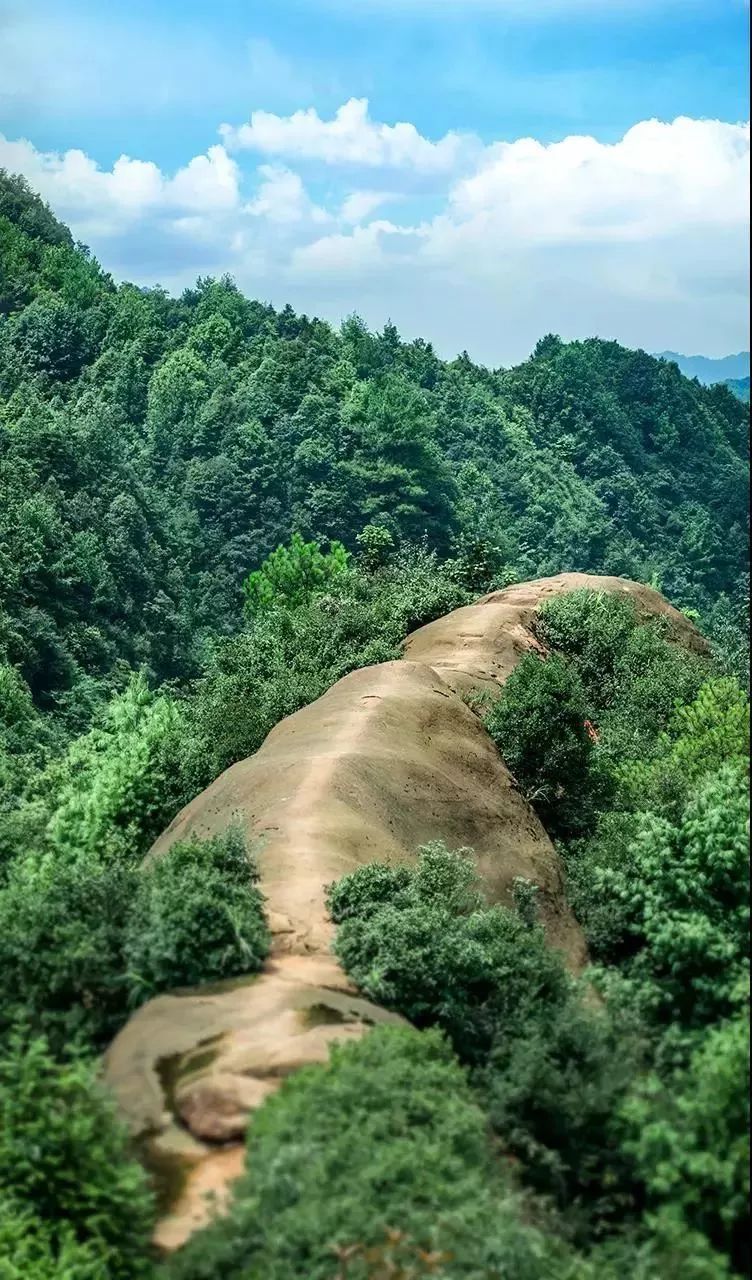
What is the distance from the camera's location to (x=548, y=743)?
22734 millimetres

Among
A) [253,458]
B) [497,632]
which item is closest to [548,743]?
[497,632]

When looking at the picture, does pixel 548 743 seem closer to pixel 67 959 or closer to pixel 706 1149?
pixel 67 959

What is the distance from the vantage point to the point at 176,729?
2572cm

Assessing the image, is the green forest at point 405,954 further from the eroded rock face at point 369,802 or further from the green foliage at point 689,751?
the eroded rock face at point 369,802

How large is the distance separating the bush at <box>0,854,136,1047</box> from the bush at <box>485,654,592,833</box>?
33.1ft

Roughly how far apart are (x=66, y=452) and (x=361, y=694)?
43060mm

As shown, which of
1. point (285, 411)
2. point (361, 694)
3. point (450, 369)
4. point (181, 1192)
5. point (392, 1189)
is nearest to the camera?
point (392, 1189)

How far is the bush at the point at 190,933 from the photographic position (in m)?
12.6

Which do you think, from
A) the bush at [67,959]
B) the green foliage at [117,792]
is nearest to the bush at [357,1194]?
the bush at [67,959]

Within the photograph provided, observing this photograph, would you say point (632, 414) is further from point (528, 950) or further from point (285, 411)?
point (528, 950)

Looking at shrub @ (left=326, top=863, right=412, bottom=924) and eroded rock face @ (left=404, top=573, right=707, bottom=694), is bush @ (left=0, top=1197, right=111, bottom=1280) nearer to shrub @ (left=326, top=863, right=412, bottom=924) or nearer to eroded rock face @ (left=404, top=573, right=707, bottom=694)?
shrub @ (left=326, top=863, right=412, bottom=924)

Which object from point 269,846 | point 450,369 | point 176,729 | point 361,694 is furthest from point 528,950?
point 450,369

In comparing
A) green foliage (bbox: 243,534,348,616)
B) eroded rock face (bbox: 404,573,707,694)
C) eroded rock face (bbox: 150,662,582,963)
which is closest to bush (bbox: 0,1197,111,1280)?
eroded rock face (bbox: 150,662,582,963)

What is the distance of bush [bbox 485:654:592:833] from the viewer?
22.6 metres
